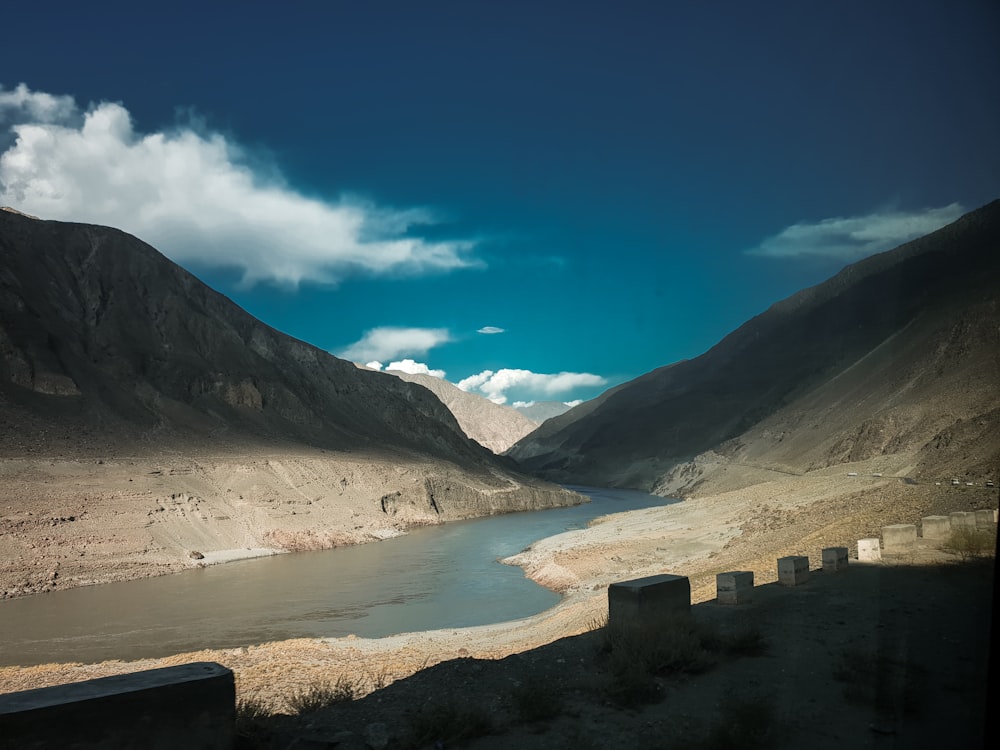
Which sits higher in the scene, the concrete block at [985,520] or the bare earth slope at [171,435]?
the bare earth slope at [171,435]

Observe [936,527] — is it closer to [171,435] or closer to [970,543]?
[970,543]

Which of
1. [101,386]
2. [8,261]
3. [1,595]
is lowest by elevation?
[1,595]

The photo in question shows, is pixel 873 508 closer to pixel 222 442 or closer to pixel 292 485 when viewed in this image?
pixel 292 485

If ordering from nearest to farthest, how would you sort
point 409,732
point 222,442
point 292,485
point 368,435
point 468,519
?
point 409,732 → point 292,485 → point 222,442 → point 468,519 → point 368,435

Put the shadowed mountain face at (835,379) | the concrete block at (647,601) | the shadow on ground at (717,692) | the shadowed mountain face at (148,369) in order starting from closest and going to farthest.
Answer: the shadow on ground at (717,692) → the concrete block at (647,601) → the shadowed mountain face at (835,379) → the shadowed mountain face at (148,369)

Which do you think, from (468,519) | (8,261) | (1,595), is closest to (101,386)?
(8,261)

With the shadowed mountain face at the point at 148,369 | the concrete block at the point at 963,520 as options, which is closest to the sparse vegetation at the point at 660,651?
the concrete block at the point at 963,520

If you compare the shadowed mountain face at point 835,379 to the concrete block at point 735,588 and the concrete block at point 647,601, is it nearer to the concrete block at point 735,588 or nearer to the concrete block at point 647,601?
the concrete block at point 735,588

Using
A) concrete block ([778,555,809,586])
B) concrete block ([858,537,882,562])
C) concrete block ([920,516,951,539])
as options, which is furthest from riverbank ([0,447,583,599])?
concrete block ([920,516,951,539])
